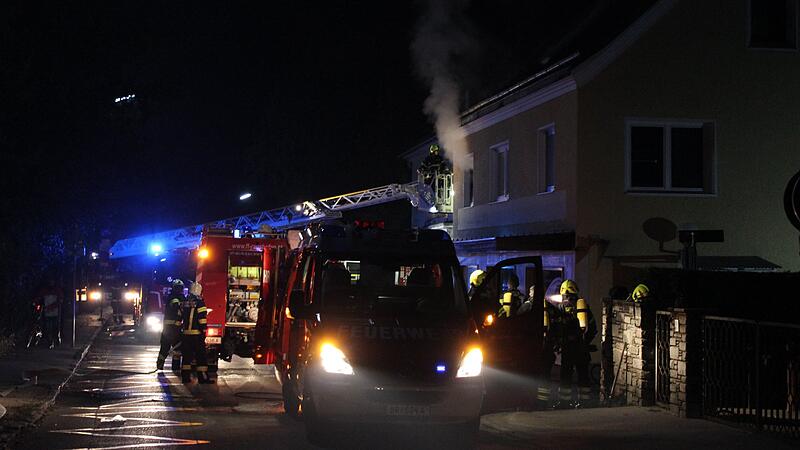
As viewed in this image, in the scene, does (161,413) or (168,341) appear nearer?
(161,413)

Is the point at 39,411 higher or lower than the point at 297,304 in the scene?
lower

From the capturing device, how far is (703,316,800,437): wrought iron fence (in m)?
10.7

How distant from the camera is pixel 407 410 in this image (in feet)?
31.7

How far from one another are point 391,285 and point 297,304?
129 centimetres

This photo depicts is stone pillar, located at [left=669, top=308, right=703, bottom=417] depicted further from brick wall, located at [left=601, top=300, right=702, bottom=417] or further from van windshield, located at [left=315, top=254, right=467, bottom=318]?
van windshield, located at [left=315, top=254, right=467, bottom=318]

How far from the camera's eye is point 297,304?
34.1ft

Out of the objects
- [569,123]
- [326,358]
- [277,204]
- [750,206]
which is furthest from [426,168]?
[277,204]

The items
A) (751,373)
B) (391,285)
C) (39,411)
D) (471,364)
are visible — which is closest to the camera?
(471,364)

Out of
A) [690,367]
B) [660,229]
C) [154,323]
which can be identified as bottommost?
[154,323]

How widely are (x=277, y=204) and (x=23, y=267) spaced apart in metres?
29.4

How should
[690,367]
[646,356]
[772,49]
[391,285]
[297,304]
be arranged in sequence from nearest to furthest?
[297,304], [391,285], [690,367], [646,356], [772,49]

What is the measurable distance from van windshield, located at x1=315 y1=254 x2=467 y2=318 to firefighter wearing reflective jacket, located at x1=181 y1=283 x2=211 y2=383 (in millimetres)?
5864

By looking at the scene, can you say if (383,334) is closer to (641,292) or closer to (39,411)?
(39,411)

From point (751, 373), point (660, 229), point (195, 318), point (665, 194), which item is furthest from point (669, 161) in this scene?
point (195, 318)
